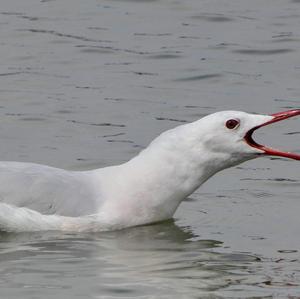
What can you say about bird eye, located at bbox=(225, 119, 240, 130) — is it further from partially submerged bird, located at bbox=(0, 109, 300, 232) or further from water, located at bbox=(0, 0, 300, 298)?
water, located at bbox=(0, 0, 300, 298)

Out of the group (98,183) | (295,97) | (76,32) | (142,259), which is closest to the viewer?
(142,259)

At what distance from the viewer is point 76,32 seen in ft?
59.3

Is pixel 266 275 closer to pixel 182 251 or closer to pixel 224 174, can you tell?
pixel 182 251

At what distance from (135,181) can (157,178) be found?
0.17 meters

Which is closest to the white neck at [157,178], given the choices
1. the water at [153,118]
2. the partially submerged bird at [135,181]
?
the partially submerged bird at [135,181]

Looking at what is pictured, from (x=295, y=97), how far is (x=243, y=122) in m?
3.94

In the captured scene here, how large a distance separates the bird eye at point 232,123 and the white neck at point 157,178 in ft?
0.76

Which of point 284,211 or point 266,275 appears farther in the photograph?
point 284,211

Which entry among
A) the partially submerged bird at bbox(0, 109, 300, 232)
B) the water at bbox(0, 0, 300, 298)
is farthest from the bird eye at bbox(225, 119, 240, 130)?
the water at bbox(0, 0, 300, 298)

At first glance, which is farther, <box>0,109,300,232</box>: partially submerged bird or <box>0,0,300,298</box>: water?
<box>0,109,300,232</box>: partially submerged bird

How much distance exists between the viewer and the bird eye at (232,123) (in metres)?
11.6

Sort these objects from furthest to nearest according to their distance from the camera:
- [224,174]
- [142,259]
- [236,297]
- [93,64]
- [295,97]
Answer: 1. [93,64]
2. [295,97]
3. [224,174]
4. [142,259]
5. [236,297]

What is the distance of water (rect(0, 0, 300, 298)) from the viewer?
10492 millimetres

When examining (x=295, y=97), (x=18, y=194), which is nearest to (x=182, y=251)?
(x=18, y=194)
